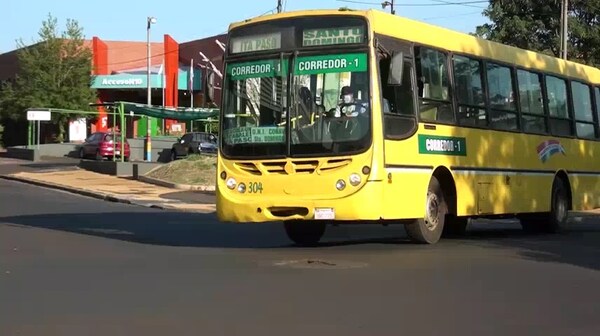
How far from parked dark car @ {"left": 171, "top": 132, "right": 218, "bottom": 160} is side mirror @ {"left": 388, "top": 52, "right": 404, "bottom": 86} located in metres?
30.0

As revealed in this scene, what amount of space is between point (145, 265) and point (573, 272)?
5379mm

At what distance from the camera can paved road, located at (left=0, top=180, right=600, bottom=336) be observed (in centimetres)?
722

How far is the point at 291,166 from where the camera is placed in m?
11.9

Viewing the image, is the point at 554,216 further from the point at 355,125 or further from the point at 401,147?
the point at 355,125

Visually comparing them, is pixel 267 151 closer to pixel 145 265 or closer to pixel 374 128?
pixel 374 128

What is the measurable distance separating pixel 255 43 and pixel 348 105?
1842 mm

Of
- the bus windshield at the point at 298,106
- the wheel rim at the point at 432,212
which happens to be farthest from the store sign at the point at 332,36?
the wheel rim at the point at 432,212

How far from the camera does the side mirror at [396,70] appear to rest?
11.4 meters

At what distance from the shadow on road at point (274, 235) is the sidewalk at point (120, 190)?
11.8ft

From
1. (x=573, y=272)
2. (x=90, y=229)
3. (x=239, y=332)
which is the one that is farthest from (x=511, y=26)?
(x=239, y=332)

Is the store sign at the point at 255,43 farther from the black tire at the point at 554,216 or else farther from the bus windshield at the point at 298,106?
the black tire at the point at 554,216

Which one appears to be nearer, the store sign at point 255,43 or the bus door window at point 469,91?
the store sign at point 255,43

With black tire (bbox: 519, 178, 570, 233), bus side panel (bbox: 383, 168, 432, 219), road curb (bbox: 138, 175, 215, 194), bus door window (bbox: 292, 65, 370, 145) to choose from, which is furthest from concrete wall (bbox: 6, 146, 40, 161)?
bus side panel (bbox: 383, 168, 432, 219)

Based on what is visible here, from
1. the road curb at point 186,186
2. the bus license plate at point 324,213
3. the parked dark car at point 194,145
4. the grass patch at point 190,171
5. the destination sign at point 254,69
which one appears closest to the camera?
the bus license plate at point 324,213
